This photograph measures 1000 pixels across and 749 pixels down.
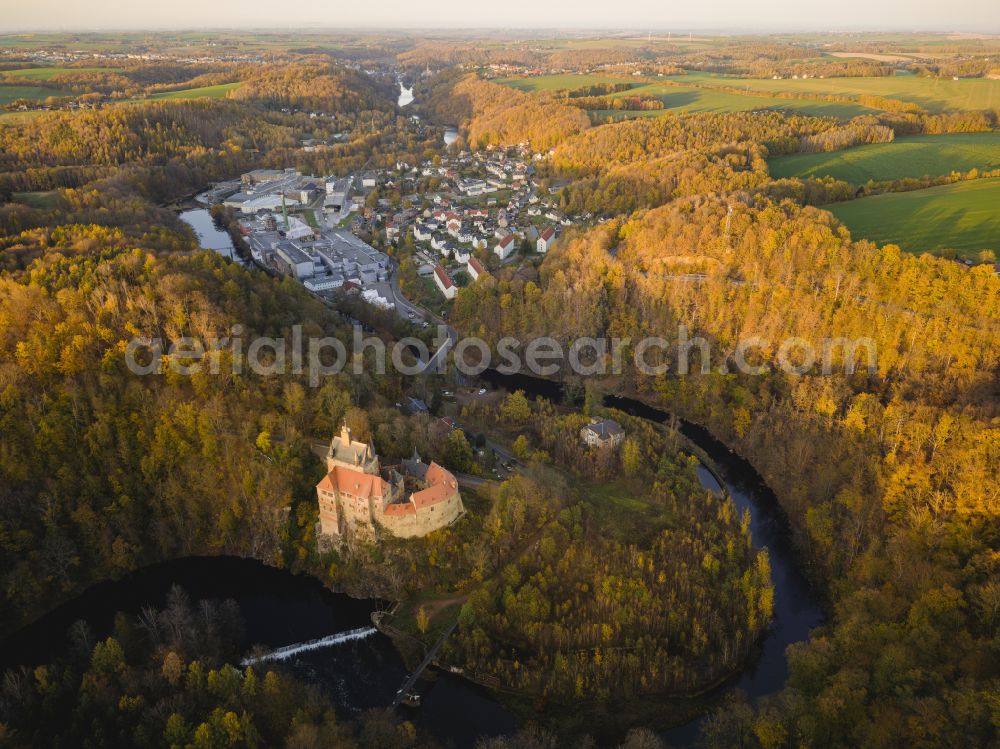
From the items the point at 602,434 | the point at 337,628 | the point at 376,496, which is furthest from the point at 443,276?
the point at 337,628

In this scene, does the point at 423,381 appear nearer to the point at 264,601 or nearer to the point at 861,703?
the point at 264,601

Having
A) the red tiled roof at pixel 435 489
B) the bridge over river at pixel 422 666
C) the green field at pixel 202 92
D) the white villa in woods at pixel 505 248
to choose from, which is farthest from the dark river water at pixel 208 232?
the bridge over river at pixel 422 666

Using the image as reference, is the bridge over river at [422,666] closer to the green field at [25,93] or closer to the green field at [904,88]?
the green field at [904,88]

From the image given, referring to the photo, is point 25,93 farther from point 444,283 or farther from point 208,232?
point 444,283

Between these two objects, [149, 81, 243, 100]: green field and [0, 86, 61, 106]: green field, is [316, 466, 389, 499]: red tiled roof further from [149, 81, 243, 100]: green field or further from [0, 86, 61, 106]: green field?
[149, 81, 243, 100]: green field

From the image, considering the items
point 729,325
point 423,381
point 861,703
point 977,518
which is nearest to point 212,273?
point 423,381

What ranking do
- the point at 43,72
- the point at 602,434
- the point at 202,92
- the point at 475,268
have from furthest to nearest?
the point at 43,72 → the point at 202,92 → the point at 475,268 → the point at 602,434

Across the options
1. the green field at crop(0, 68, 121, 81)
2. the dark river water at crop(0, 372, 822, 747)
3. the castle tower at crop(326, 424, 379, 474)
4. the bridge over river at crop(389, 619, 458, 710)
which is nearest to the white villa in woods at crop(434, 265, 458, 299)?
the castle tower at crop(326, 424, 379, 474)
